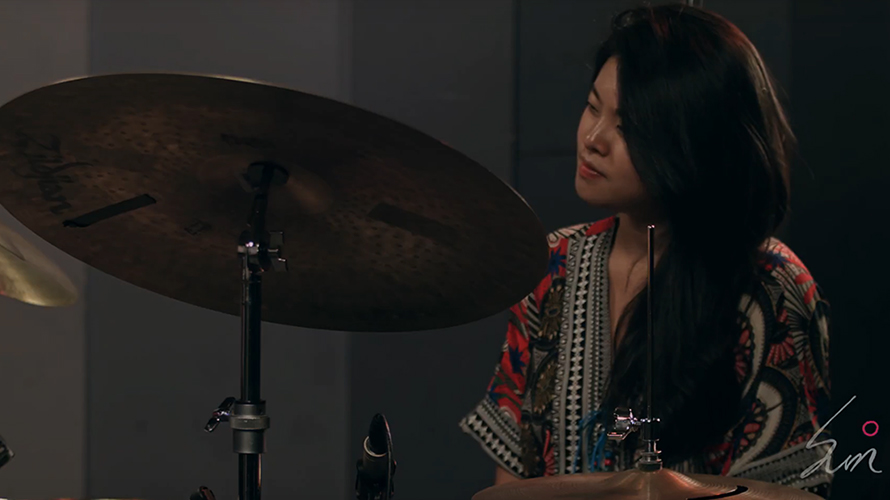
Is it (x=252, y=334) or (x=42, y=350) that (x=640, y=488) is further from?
(x=42, y=350)

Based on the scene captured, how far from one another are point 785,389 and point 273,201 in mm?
753

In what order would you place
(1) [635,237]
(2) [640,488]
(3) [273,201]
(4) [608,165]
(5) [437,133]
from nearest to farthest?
1. (2) [640,488]
2. (3) [273,201]
3. (4) [608,165]
4. (1) [635,237]
5. (5) [437,133]

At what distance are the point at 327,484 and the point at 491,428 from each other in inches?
22.8

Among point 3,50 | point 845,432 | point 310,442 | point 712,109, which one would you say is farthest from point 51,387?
point 845,432

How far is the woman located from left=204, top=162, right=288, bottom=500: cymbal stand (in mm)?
535

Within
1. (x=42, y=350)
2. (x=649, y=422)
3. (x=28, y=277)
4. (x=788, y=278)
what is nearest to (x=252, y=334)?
(x=28, y=277)

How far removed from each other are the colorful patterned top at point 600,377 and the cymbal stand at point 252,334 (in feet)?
1.87

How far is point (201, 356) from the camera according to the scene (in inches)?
75.5

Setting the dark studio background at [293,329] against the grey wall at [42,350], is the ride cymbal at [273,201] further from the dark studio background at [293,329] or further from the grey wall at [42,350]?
the grey wall at [42,350]

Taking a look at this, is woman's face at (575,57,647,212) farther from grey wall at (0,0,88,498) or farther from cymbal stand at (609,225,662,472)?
grey wall at (0,0,88,498)

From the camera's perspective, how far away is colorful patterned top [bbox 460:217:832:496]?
52.5 inches

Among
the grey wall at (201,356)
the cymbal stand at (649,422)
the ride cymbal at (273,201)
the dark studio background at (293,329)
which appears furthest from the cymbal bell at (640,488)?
the grey wall at (201,356)

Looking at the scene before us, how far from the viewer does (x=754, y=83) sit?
1347 millimetres

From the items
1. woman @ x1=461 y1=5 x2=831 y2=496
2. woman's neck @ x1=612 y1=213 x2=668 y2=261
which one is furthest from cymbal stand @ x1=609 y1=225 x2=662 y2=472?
woman's neck @ x1=612 y1=213 x2=668 y2=261
